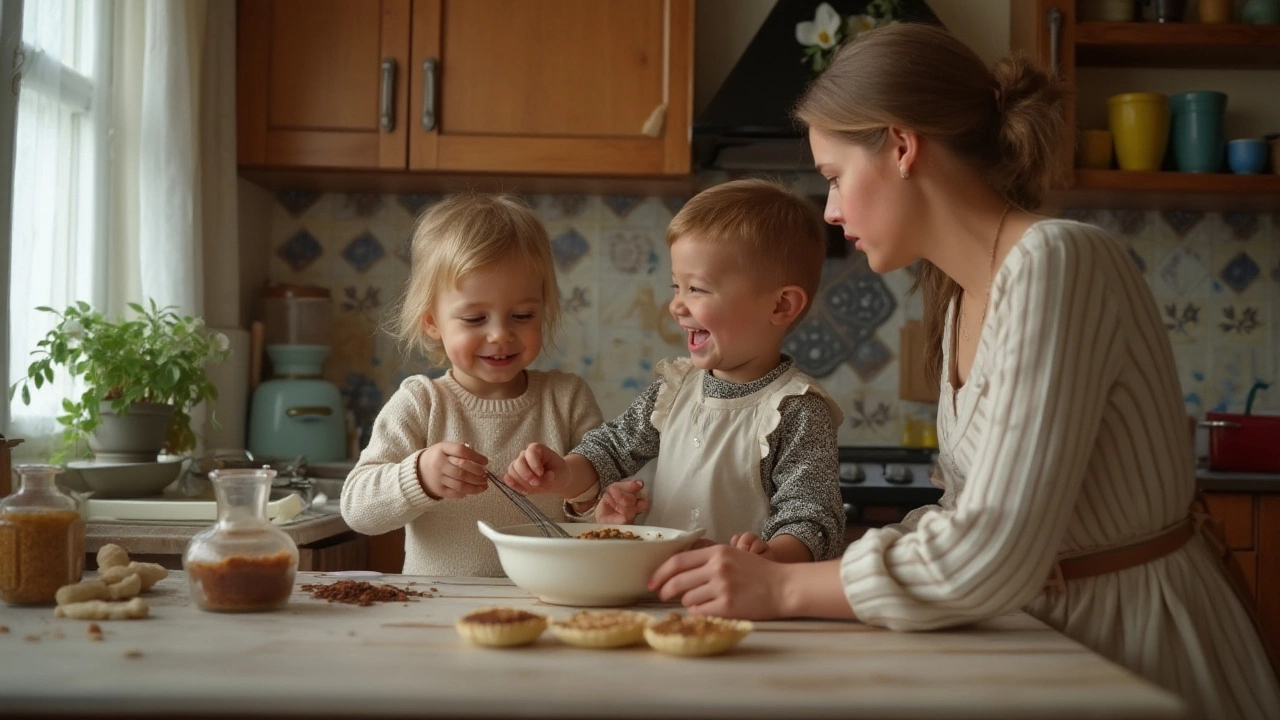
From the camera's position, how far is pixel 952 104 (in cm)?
135

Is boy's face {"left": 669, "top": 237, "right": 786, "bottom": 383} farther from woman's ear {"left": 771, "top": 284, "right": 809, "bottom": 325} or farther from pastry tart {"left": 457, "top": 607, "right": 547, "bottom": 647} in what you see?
pastry tart {"left": 457, "top": 607, "right": 547, "bottom": 647}

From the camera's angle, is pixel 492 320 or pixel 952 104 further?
pixel 492 320

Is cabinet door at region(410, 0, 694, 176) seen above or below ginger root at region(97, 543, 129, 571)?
above

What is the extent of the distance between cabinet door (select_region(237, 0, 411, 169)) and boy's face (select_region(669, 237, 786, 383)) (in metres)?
1.63

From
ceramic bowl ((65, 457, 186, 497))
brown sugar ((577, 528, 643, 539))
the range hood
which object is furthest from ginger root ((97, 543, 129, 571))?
the range hood

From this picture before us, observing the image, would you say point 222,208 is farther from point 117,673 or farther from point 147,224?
point 117,673

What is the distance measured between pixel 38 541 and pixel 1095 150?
9.09 ft

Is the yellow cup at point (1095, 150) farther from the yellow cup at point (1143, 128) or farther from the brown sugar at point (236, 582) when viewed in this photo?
the brown sugar at point (236, 582)

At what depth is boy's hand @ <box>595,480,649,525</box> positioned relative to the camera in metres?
1.48

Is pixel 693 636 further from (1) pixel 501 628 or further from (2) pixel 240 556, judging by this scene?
(2) pixel 240 556

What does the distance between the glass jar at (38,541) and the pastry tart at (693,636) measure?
589mm

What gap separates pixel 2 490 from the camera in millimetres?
1478

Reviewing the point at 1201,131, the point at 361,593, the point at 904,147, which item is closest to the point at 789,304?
the point at 904,147

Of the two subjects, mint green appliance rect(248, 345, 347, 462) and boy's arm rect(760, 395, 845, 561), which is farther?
mint green appliance rect(248, 345, 347, 462)
